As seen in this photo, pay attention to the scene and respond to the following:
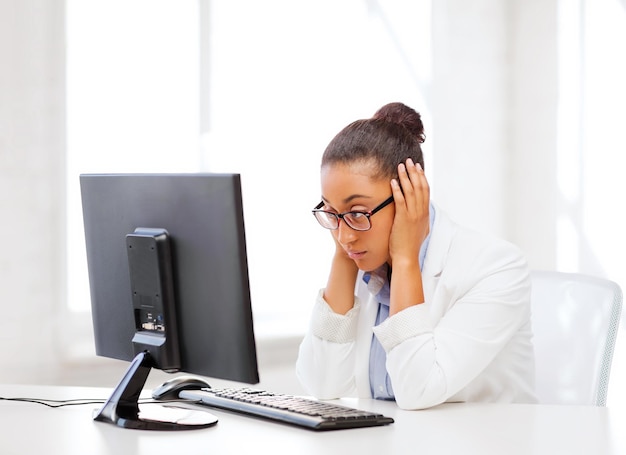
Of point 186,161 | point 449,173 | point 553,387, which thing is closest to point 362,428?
point 553,387

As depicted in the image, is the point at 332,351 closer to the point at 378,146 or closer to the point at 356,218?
the point at 356,218

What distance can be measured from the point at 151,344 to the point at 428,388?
0.54 meters

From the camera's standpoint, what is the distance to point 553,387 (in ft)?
6.89

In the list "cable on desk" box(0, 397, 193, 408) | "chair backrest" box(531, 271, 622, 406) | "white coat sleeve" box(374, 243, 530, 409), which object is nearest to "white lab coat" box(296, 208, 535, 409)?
"white coat sleeve" box(374, 243, 530, 409)

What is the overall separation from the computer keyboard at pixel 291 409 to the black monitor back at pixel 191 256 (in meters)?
0.12

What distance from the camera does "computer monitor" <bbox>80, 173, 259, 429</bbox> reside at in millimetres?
1477

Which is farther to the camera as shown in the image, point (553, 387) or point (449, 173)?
point (449, 173)

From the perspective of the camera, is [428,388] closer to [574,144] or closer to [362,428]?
[362,428]

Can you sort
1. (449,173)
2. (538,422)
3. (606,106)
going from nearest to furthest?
(538,422) < (606,106) < (449,173)

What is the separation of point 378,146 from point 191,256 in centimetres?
58

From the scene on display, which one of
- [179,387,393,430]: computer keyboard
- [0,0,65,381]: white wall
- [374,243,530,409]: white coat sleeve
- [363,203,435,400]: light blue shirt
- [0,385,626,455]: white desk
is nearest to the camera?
[0,385,626,455]: white desk

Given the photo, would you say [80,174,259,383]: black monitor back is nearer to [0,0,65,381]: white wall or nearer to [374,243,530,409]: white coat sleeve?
[374,243,530,409]: white coat sleeve

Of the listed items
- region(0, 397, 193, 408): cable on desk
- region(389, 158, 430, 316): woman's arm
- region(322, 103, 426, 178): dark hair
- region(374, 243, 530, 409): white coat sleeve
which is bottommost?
region(0, 397, 193, 408): cable on desk

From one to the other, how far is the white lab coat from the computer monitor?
42 centimetres
